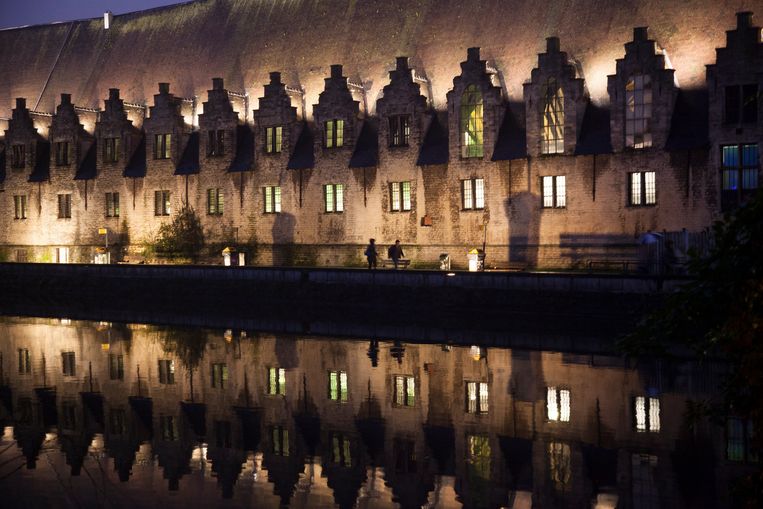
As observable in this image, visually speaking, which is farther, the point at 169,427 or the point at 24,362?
the point at 24,362

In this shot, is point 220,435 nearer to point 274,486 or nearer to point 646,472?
point 274,486

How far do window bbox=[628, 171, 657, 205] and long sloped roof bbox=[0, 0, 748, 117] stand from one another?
536 cm

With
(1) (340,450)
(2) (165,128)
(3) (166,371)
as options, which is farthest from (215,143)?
(1) (340,450)

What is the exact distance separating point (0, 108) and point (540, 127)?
2008 inches

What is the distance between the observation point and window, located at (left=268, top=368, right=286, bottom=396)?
27.4 meters

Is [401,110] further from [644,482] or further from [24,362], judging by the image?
[644,482]

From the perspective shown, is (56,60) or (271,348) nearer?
(271,348)

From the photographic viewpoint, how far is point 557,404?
24359mm

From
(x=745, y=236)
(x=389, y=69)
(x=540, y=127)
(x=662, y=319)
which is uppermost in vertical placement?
(x=389, y=69)

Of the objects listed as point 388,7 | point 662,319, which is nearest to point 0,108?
point 388,7

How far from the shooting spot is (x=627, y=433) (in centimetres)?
2092

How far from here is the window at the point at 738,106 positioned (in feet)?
153

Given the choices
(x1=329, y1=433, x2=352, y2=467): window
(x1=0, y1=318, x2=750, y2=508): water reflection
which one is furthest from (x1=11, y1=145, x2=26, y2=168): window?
(x1=329, y1=433, x2=352, y2=467): window

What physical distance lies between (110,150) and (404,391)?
50.3m
